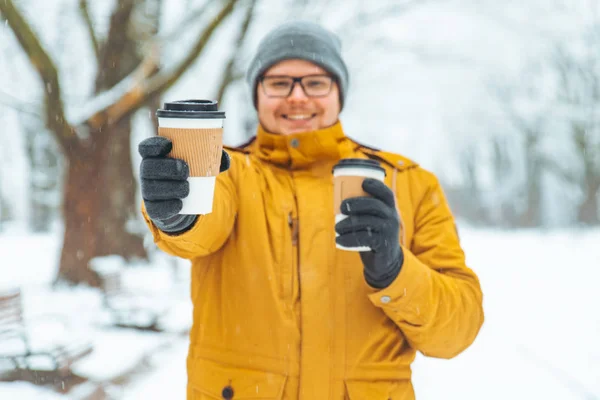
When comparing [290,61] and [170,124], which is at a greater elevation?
[290,61]

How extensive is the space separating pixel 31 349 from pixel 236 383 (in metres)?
4.17

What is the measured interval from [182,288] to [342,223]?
9739 mm

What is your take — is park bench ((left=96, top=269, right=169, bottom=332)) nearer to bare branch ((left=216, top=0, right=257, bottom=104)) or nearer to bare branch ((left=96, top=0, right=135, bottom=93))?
bare branch ((left=96, top=0, right=135, bottom=93))

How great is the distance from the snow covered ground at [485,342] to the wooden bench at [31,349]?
0.60 ft

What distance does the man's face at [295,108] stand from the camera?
2139 millimetres

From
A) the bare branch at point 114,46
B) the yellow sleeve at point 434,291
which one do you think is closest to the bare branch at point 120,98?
the bare branch at point 114,46

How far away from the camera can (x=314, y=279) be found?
1.87 meters

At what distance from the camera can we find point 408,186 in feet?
6.71

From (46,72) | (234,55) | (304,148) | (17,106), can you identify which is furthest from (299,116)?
(234,55)

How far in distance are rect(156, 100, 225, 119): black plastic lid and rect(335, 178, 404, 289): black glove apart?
477 mm

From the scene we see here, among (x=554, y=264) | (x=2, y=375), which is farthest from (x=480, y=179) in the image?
(x=2, y=375)

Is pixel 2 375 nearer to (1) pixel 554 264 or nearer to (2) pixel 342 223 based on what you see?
(2) pixel 342 223

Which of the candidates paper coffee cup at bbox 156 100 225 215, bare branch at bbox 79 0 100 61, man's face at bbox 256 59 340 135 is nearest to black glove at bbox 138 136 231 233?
paper coffee cup at bbox 156 100 225 215

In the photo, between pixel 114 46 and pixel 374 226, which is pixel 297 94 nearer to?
pixel 374 226
